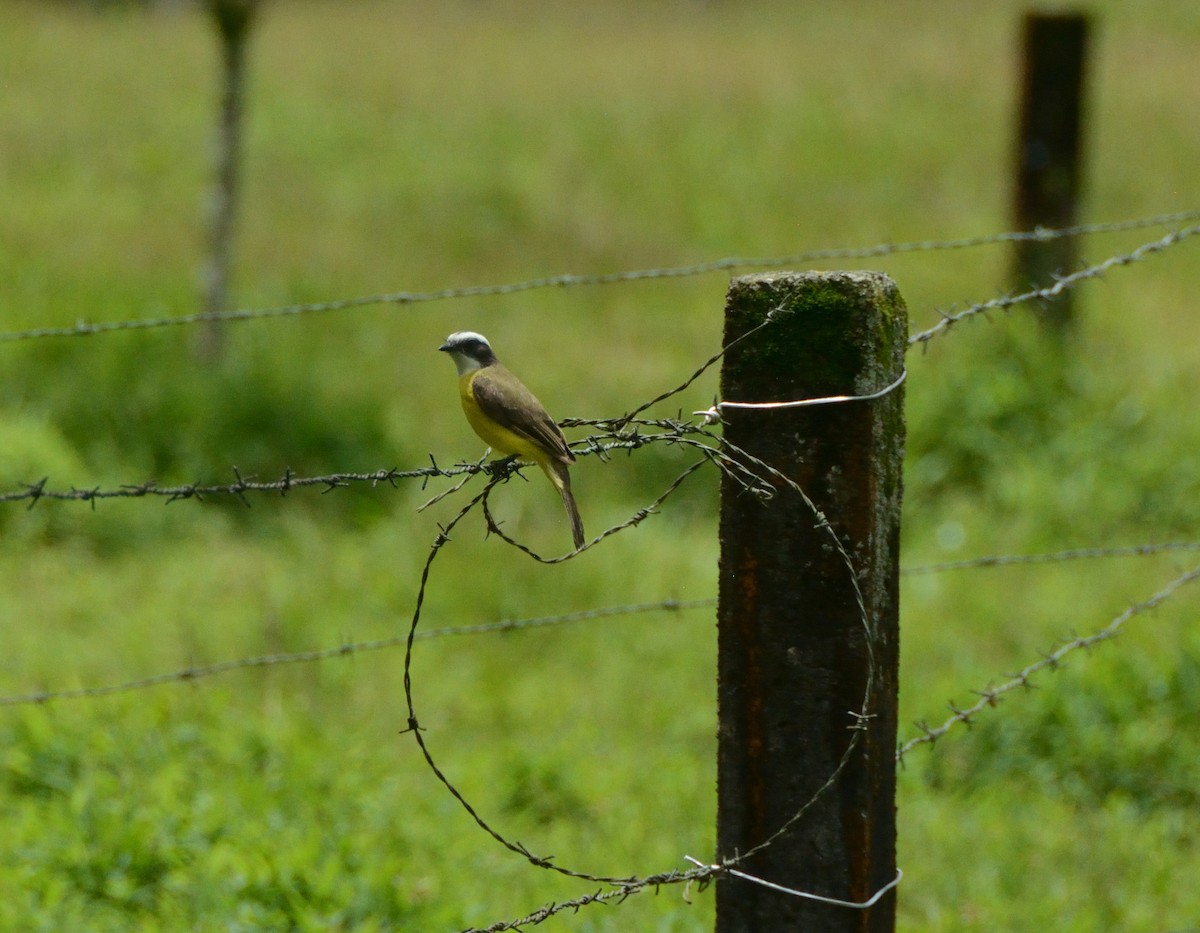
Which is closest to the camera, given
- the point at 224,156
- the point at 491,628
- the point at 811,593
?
the point at 811,593

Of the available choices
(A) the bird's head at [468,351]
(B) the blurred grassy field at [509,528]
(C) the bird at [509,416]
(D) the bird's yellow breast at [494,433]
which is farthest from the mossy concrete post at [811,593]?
(B) the blurred grassy field at [509,528]

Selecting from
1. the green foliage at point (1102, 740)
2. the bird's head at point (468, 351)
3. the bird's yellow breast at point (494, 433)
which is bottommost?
the green foliage at point (1102, 740)

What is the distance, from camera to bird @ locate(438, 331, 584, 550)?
3.56 meters

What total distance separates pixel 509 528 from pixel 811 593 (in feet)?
18.2

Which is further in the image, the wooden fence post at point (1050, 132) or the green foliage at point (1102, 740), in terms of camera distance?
the wooden fence post at point (1050, 132)

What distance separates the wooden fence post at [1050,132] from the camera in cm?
894

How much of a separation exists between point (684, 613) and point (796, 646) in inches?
187

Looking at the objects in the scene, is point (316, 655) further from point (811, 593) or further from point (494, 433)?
point (811, 593)

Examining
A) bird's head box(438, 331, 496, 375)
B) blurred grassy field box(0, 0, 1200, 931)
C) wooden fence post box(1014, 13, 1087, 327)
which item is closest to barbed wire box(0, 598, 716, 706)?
blurred grassy field box(0, 0, 1200, 931)

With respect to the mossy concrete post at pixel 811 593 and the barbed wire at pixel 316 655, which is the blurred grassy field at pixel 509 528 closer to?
the barbed wire at pixel 316 655

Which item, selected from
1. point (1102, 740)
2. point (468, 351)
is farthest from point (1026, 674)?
point (1102, 740)

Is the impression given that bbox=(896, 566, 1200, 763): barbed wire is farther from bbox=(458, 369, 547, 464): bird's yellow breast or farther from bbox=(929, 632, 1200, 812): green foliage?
bbox=(929, 632, 1200, 812): green foliage

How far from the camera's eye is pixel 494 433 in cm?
378

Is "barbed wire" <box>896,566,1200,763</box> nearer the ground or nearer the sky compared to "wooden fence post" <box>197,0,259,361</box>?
nearer the ground
